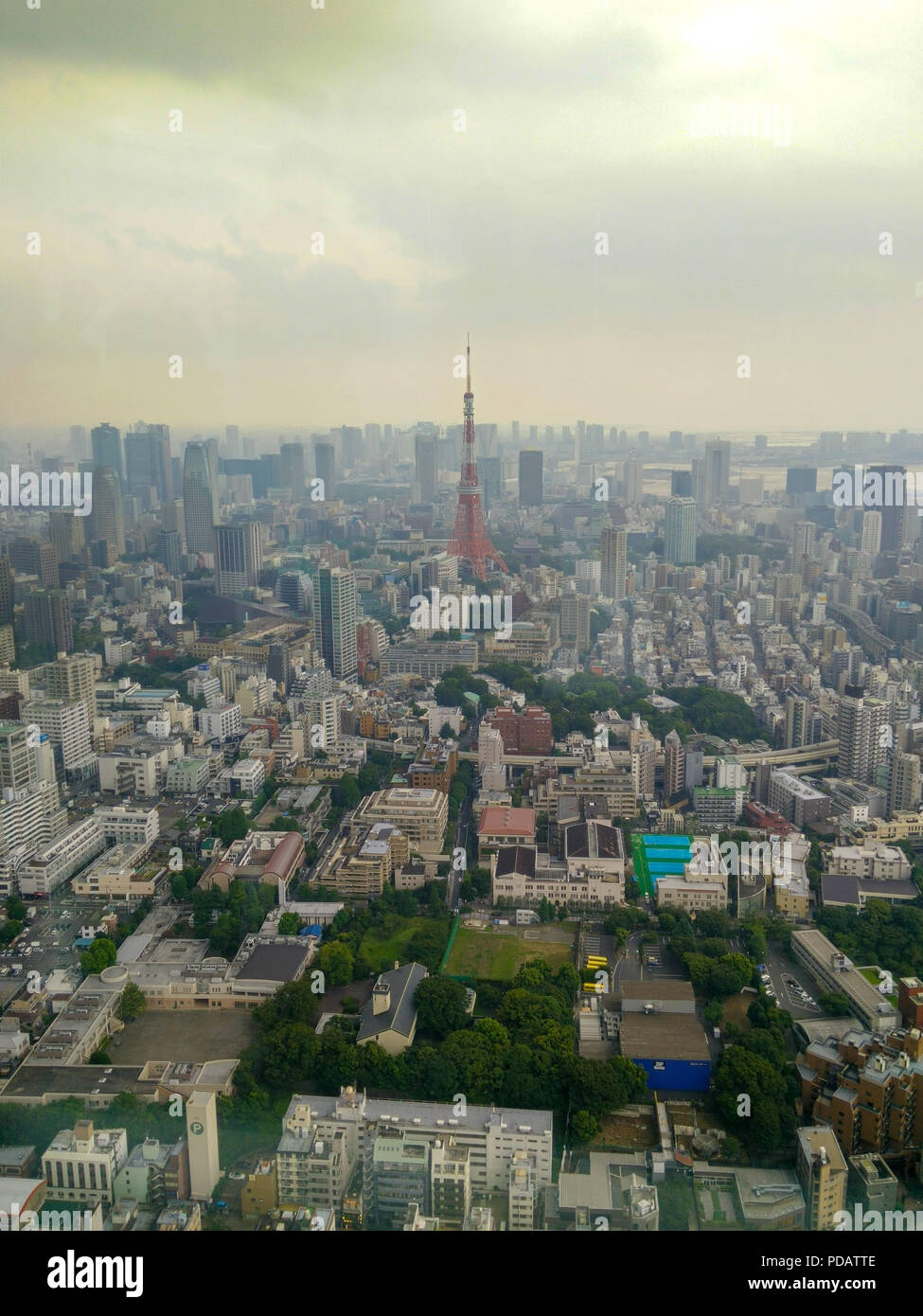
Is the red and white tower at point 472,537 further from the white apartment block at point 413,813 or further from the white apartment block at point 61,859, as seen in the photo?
the white apartment block at point 61,859

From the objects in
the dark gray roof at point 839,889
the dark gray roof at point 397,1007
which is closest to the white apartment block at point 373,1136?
the dark gray roof at point 397,1007

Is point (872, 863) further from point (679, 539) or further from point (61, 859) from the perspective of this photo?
point (679, 539)

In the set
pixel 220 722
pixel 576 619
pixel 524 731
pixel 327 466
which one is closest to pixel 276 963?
pixel 524 731

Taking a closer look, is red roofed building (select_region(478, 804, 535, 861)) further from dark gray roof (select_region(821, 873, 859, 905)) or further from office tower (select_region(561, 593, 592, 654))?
office tower (select_region(561, 593, 592, 654))

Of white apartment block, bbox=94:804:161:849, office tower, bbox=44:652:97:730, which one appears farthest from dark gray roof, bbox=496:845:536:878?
office tower, bbox=44:652:97:730

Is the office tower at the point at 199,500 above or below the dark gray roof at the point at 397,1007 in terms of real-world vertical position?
above
